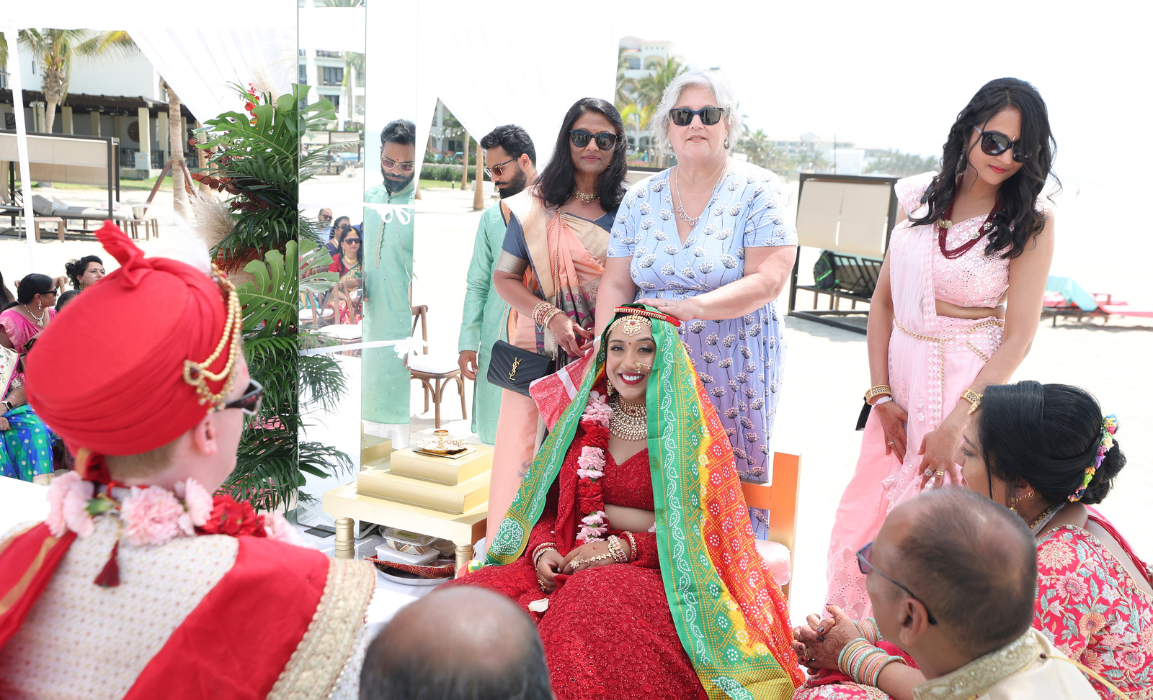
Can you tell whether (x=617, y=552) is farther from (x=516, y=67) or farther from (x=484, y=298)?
(x=516, y=67)

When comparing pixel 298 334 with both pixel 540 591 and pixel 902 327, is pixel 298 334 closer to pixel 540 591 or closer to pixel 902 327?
pixel 540 591

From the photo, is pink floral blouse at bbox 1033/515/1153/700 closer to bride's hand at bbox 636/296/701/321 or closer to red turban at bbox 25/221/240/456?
bride's hand at bbox 636/296/701/321

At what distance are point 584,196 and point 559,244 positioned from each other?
0.81 feet

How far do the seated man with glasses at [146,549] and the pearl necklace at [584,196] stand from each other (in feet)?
8.09

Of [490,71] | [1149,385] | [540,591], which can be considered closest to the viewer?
[540,591]

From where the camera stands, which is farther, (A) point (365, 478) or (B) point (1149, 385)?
(B) point (1149, 385)

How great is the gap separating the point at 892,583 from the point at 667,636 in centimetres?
103

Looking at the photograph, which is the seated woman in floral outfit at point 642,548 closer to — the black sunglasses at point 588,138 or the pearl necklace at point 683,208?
the pearl necklace at point 683,208

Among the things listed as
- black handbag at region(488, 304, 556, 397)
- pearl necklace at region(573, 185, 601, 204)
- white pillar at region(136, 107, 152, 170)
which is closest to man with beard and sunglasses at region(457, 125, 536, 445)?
black handbag at region(488, 304, 556, 397)

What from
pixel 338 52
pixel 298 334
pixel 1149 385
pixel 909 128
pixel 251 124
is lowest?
pixel 1149 385

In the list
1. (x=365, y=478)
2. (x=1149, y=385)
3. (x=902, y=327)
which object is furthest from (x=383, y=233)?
(x=1149, y=385)

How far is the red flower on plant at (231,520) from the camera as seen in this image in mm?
1110

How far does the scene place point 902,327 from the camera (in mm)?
2879

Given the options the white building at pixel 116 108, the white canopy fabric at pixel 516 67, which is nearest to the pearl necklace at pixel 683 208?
the white canopy fabric at pixel 516 67
